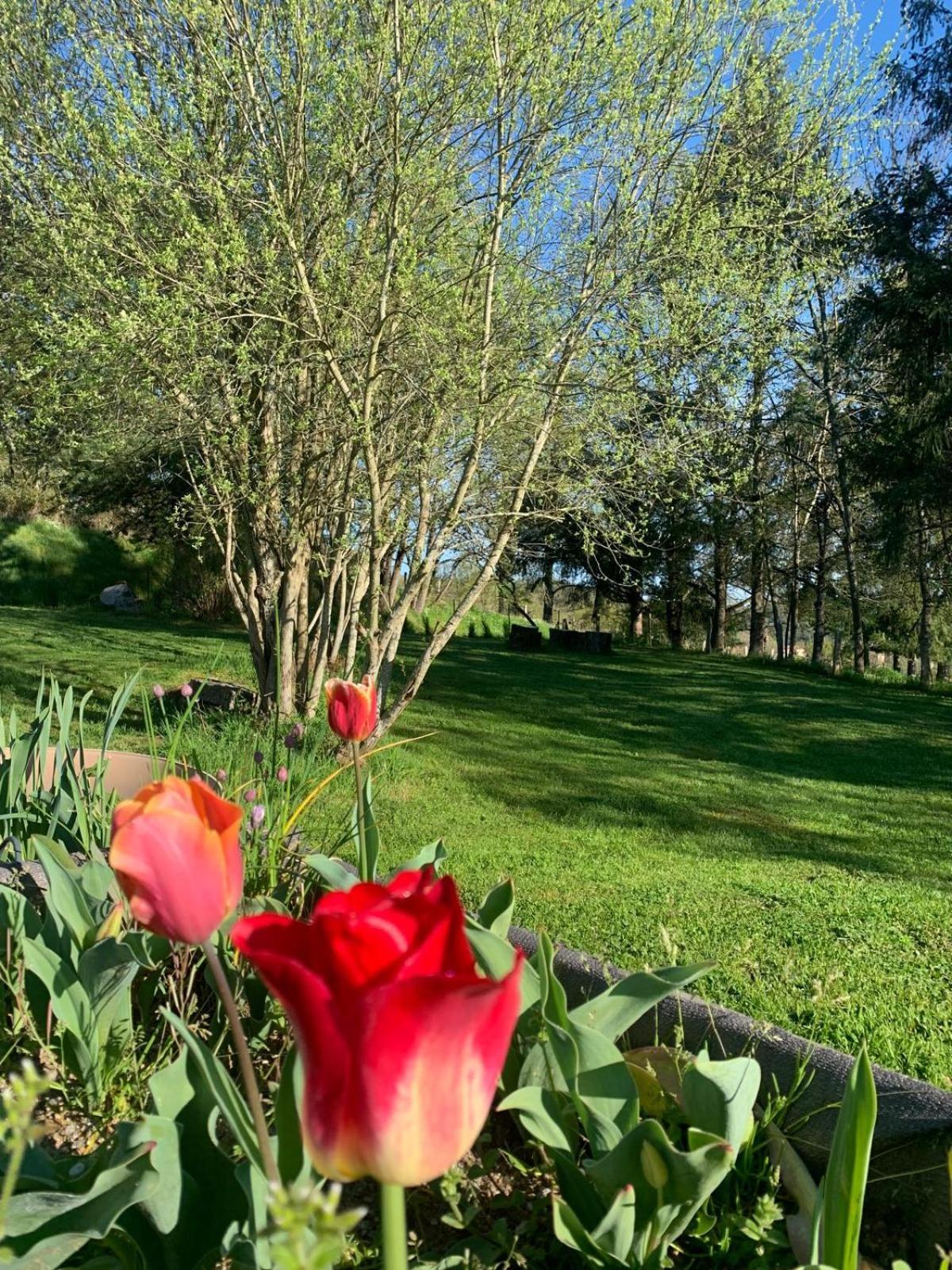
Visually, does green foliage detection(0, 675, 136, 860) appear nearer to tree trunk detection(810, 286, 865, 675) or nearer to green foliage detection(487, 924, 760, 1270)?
green foliage detection(487, 924, 760, 1270)

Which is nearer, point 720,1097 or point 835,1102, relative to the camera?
point 720,1097

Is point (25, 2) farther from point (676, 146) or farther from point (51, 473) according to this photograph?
point (51, 473)

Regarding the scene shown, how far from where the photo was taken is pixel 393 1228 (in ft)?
1.58

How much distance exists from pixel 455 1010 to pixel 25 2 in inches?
257

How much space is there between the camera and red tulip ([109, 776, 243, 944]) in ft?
2.26

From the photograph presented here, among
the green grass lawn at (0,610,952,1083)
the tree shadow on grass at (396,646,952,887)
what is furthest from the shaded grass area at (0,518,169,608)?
the tree shadow on grass at (396,646,952,887)

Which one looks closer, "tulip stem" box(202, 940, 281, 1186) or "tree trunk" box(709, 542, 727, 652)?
"tulip stem" box(202, 940, 281, 1186)

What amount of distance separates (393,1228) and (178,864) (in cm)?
32

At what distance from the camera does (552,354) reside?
478 cm

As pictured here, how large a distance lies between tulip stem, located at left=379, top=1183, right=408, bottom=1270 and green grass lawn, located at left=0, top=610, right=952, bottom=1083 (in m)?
1.10

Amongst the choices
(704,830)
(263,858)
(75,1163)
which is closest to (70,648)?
(704,830)

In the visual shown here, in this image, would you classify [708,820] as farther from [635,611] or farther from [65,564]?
[635,611]

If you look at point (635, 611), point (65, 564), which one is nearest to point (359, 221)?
point (65, 564)

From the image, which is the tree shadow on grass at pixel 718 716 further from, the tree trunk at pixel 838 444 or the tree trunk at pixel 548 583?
the tree trunk at pixel 548 583
